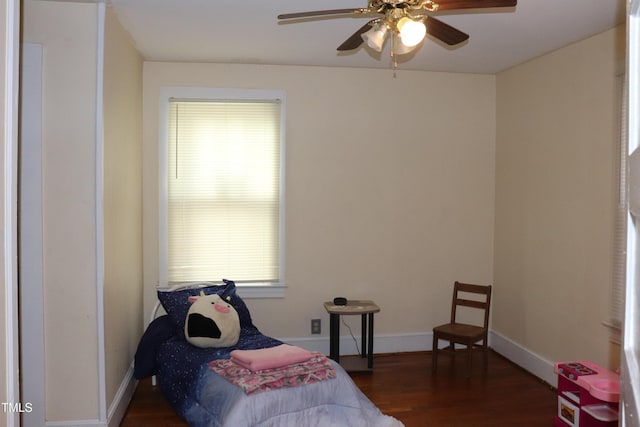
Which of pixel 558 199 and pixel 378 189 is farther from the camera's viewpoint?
pixel 378 189

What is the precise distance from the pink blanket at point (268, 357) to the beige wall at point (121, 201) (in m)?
0.83

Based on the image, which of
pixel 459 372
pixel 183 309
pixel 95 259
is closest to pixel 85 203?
pixel 95 259

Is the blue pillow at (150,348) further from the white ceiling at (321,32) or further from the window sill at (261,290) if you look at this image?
the white ceiling at (321,32)

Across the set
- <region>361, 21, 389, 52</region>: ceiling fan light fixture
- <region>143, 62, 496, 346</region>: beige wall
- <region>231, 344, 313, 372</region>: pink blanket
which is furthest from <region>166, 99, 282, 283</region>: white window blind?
<region>361, 21, 389, 52</region>: ceiling fan light fixture

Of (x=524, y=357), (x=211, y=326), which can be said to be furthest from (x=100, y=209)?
(x=524, y=357)

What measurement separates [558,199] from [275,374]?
103 inches

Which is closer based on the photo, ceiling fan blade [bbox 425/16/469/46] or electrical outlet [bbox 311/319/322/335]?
ceiling fan blade [bbox 425/16/469/46]

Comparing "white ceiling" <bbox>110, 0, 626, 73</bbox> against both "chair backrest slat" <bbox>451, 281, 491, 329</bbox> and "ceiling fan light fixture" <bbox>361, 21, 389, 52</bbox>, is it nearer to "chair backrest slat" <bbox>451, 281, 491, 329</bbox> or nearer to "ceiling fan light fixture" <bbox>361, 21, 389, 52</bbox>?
"ceiling fan light fixture" <bbox>361, 21, 389, 52</bbox>

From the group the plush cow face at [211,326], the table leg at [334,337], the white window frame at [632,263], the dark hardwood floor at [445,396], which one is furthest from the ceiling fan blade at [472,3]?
the table leg at [334,337]

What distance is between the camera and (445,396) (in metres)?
4.02

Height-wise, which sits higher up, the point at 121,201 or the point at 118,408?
the point at 121,201

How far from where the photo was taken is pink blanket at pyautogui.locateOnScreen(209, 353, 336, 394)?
309 cm

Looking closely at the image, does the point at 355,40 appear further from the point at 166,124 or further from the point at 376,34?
the point at 166,124

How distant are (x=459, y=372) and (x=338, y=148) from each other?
224cm
